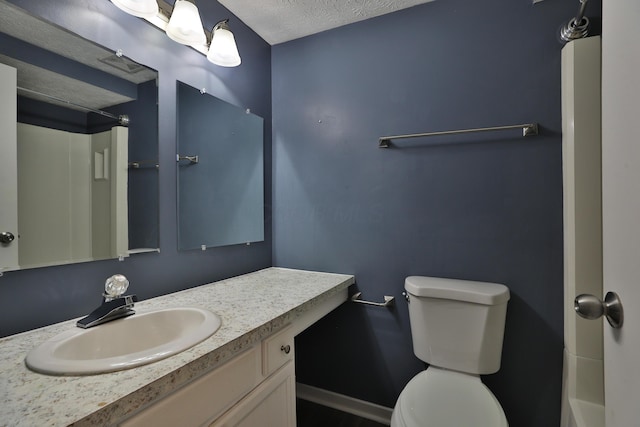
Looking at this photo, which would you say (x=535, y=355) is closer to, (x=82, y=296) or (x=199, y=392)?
(x=199, y=392)

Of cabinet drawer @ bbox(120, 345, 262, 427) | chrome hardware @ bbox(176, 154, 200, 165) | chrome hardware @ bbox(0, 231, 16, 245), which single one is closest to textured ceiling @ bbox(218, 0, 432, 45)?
chrome hardware @ bbox(176, 154, 200, 165)

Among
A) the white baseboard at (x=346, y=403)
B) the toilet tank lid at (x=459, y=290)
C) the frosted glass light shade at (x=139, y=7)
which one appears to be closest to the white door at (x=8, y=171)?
the frosted glass light shade at (x=139, y=7)

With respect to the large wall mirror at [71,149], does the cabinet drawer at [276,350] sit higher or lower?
lower

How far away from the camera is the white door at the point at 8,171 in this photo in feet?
2.80

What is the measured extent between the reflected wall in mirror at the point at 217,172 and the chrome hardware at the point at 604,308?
1.40 meters

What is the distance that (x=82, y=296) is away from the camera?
1023mm

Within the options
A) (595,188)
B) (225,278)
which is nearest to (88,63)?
(225,278)

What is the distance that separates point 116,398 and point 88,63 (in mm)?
1098

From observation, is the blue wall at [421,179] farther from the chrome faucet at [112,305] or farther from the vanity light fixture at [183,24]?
the chrome faucet at [112,305]

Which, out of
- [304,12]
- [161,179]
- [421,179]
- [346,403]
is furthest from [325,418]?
[304,12]

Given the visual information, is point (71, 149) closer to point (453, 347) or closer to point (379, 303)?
point (379, 303)

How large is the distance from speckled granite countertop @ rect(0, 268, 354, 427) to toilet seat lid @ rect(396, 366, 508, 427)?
517 mm

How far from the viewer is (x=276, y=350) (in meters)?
1.04

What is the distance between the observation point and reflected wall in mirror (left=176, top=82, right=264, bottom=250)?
1402mm
